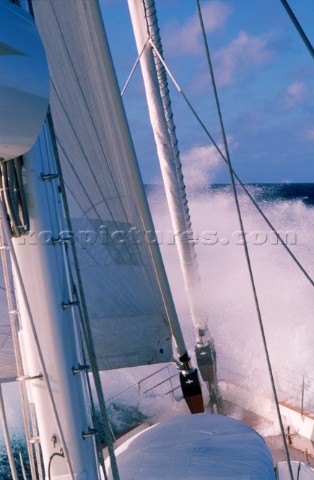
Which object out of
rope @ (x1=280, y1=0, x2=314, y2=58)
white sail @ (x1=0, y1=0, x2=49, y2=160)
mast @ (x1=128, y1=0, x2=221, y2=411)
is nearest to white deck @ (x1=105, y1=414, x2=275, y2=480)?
white sail @ (x1=0, y1=0, x2=49, y2=160)

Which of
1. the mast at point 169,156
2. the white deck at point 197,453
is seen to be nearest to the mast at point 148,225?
the white deck at point 197,453

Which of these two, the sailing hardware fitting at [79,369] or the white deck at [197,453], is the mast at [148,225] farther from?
the sailing hardware fitting at [79,369]

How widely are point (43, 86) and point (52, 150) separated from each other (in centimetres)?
55

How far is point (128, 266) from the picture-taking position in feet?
12.5

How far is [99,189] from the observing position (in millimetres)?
3652

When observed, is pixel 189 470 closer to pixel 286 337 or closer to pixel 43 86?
pixel 43 86

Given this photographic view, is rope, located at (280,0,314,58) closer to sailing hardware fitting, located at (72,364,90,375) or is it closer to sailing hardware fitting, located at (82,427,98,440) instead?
sailing hardware fitting, located at (72,364,90,375)

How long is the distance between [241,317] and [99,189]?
46.3 ft

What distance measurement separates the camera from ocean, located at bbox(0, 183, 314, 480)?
30.4ft

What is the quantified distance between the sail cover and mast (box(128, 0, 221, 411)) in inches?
66.9

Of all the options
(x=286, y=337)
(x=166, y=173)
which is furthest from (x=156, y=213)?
(x=166, y=173)

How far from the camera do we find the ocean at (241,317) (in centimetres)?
926

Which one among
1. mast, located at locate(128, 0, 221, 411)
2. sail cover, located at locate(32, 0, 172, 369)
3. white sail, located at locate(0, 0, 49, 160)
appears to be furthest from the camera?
mast, located at locate(128, 0, 221, 411)

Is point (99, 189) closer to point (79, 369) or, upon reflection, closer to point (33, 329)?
point (79, 369)
